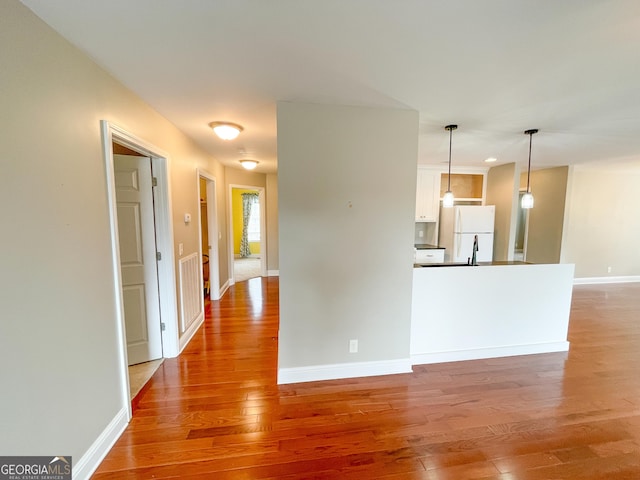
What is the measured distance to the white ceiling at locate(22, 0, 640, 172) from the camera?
3.98ft

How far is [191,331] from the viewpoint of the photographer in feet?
10.9

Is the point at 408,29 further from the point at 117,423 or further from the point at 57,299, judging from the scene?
the point at 117,423

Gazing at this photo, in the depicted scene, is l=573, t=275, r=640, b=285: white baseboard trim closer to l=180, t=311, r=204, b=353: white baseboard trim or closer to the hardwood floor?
the hardwood floor

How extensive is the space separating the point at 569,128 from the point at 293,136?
2955 millimetres

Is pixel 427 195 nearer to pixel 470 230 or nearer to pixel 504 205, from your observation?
pixel 470 230

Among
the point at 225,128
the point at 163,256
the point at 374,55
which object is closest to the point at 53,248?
the point at 163,256

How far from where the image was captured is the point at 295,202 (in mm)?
2279

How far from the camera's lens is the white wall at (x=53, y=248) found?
112 cm

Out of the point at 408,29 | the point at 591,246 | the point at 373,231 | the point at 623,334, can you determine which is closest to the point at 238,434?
the point at 373,231

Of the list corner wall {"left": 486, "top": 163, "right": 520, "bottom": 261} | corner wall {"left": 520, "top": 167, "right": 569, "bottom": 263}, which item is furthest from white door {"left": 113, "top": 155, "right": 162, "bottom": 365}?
corner wall {"left": 520, "top": 167, "right": 569, "bottom": 263}

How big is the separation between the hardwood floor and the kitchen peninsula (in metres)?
0.14

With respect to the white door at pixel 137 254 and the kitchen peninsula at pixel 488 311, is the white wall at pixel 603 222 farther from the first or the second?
the white door at pixel 137 254

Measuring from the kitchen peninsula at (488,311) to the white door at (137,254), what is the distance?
2.59 meters

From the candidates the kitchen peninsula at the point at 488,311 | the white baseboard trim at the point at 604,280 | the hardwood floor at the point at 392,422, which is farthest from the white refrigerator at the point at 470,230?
the white baseboard trim at the point at 604,280
